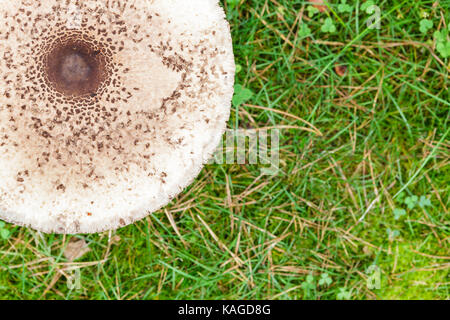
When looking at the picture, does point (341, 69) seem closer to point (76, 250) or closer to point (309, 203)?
point (309, 203)

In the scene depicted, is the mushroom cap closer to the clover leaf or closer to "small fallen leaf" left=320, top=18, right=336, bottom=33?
"small fallen leaf" left=320, top=18, right=336, bottom=33

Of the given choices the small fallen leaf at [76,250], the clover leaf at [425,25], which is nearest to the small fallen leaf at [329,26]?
the clover leaf at [425,25]

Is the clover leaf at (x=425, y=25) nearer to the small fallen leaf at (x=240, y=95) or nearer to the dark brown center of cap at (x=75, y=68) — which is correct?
the small fallen leaf at (x=240, y=95)

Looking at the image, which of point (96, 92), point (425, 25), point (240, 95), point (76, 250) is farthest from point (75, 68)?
point (425, 25)

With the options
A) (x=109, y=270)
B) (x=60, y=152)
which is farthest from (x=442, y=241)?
(x=60, y=152)

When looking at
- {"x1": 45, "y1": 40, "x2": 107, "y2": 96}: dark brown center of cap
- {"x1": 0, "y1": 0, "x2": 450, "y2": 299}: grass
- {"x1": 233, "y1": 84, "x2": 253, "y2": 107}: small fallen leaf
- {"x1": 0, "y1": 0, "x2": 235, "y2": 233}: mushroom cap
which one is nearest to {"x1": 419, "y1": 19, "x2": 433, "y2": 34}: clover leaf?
→ {"x1": 0, "y1": 0, "x2": 450, "y2": 299}: grass
